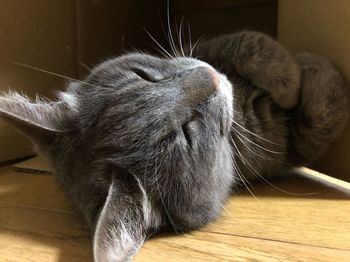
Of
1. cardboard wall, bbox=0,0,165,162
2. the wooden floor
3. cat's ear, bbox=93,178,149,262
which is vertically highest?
cardboard wall, bbox=0,0,165,162

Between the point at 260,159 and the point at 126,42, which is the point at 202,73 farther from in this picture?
the point at 126,42

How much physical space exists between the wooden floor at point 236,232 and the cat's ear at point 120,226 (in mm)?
42

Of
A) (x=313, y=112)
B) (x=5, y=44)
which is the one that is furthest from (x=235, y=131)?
(x=5, y=44)

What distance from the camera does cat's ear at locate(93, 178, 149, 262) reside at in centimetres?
78

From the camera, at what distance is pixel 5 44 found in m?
1.48

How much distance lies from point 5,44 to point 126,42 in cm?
71

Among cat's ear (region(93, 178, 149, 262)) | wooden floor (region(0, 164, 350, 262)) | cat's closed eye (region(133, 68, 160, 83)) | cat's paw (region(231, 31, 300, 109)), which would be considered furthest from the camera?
cat's paw (region(231, 31, 300, 109))

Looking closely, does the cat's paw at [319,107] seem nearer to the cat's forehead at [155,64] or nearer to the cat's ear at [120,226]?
the cat's forehead at [155,64]

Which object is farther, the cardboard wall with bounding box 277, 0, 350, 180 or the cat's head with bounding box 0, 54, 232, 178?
the cardboard wall with bounding box 277, 0, 350, 180

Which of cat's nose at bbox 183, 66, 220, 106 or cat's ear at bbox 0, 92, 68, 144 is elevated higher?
cat's nose at bbox 183, 66, 220, 106

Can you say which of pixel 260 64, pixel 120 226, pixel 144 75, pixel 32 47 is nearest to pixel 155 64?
pixel 144 75

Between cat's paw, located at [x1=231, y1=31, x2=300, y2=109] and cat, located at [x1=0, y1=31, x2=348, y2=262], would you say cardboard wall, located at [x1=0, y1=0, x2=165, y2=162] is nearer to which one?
cat, located at [x1=0, y1=31, x2=348, y2=262]

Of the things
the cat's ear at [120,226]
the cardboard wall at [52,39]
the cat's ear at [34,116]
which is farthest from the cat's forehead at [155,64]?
the cardboard wall at [52,39]

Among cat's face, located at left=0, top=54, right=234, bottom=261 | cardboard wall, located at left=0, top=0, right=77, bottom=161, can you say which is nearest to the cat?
cat's face, located at left=0, top=54, right=234, bottom=261
